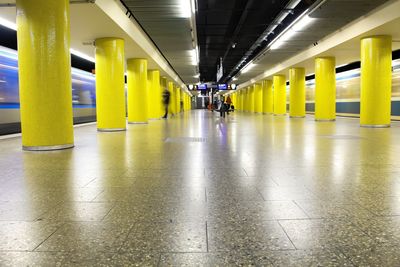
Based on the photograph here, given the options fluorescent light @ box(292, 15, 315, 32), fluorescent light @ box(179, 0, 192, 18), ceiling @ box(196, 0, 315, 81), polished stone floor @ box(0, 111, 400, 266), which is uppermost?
ceiling @ box(196, 0, 315, 81)

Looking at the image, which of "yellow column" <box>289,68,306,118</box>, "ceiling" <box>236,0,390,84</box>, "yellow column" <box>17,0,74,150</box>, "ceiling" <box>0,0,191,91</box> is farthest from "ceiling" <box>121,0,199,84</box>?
"yellow column" <box>289,68,306,118</box>

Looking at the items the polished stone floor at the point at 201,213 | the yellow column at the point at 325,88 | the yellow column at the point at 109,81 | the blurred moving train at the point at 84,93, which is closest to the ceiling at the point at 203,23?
the yellow column at the point at 109,81

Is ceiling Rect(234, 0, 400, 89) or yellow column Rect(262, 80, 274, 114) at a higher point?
ceiling Rect(234, 0, 400, 89)

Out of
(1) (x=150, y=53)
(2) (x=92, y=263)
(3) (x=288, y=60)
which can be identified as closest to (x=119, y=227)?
(2) (x=92, y=263)

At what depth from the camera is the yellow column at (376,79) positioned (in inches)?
625

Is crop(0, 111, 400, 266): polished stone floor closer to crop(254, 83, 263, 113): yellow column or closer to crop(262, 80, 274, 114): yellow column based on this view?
crop(262, 80, 274, 114): yellow column

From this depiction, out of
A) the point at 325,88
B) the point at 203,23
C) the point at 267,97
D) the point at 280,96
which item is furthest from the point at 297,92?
the point at 267,97

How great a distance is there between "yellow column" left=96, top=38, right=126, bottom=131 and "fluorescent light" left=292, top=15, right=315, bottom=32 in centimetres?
794

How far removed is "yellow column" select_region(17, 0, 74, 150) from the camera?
816 cm

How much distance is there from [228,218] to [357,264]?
122cm

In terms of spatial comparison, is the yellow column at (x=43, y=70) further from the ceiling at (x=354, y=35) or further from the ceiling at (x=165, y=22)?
the ceiling at (x=354, y=35)

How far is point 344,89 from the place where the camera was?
3108 centimetres

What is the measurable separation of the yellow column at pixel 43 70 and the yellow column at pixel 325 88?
18220 mm

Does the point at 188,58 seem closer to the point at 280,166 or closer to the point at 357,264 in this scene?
the point at 280,166
